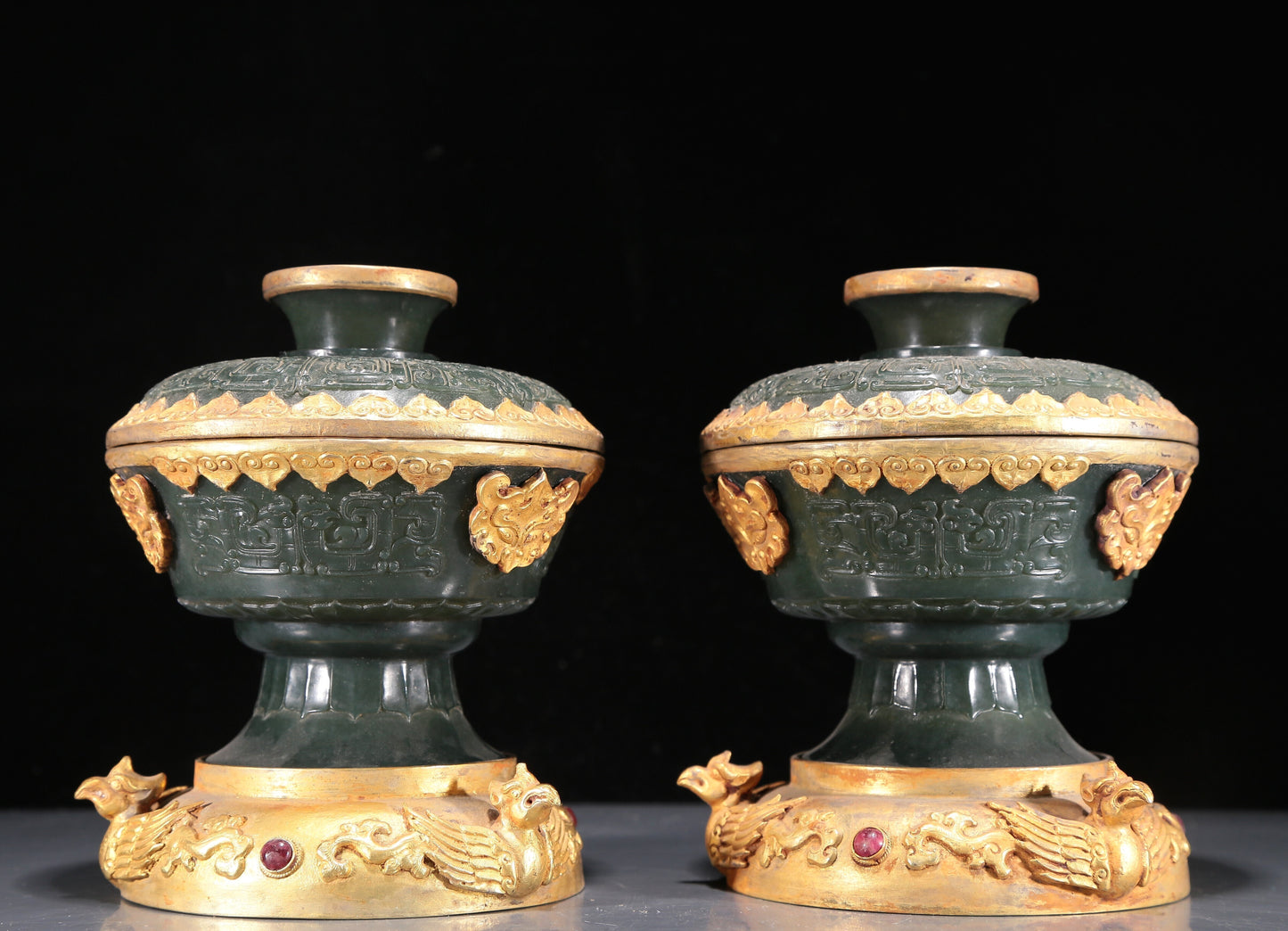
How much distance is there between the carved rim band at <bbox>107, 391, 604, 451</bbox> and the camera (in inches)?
133

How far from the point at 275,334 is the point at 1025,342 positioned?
78.3 inches

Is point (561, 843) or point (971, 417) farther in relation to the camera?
point (561, 843)

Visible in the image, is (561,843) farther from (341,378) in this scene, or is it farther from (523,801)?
(341,378)

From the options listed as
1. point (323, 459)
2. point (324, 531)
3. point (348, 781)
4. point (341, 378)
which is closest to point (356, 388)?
point (341, 378)

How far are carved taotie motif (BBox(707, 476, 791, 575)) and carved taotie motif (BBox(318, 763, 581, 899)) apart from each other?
62 centimetres

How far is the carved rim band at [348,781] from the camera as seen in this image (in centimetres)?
354

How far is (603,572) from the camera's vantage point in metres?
5.09

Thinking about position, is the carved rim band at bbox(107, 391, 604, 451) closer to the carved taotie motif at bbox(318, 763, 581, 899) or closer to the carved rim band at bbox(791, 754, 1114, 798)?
the carved taotie motif at bbox(318, 763, 581, 899)

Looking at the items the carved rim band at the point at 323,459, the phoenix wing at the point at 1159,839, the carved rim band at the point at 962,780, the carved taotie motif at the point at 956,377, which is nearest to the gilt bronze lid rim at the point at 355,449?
the carved rim band at the point at 323,459

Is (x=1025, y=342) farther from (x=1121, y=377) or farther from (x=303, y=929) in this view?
(x=303, y=929)

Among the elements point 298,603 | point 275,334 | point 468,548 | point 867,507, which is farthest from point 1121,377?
point 275,334

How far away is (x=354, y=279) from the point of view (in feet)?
12.0

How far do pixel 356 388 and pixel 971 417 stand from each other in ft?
3.66

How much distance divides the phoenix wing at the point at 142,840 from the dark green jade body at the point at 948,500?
1.22 m
